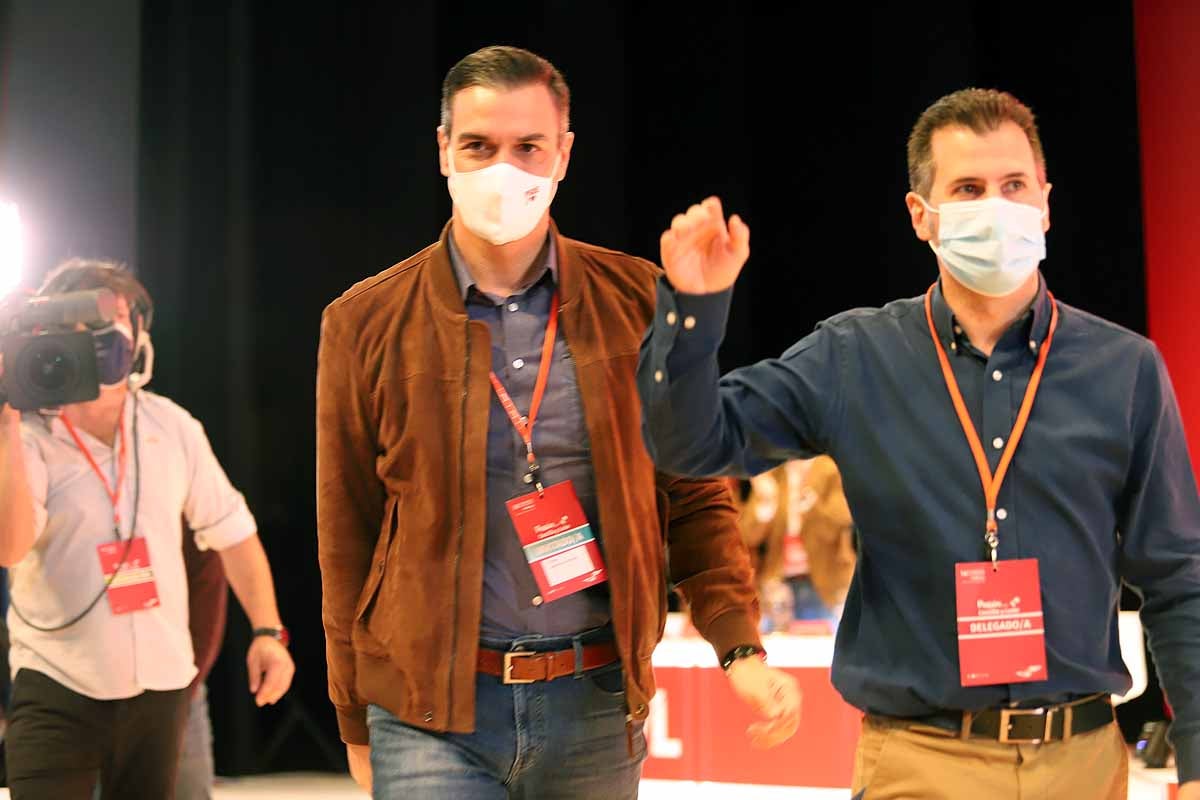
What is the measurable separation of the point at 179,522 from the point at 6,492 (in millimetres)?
564

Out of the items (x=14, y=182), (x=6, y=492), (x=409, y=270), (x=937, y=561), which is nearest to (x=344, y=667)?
(x=409, y=270)

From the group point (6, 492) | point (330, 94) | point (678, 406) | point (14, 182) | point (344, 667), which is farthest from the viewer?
point (330, 94)

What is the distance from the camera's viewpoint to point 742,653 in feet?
7.14

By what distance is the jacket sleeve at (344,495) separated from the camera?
2.19 m

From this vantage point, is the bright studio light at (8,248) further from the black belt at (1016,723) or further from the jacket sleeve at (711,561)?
the black belt at (1016,723)

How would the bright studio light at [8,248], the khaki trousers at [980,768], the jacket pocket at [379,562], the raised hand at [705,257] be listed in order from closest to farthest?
the raised hand at [705,257] < the khaki trousers at [980,768] < the jacket pocket at [379,562] < the bright studio light at [8,248]

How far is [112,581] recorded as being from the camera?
3.21 metres

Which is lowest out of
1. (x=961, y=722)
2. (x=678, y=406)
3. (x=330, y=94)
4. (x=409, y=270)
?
(x=961, y=722)

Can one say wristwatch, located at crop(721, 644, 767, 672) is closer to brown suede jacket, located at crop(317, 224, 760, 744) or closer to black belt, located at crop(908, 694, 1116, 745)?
brown suede jacket, located at crop(317, 224, 760, 744)

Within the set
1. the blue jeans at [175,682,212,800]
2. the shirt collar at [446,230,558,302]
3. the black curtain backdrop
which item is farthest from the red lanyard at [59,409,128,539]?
the black curtain backdrop

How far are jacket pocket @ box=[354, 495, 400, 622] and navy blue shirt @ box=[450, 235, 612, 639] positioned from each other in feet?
0.54

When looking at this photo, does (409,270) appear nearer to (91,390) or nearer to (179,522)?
(91,390)

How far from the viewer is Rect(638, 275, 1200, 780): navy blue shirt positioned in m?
1.93

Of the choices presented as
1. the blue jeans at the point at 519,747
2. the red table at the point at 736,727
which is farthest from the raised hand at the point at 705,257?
the red table at the point at 736,727
